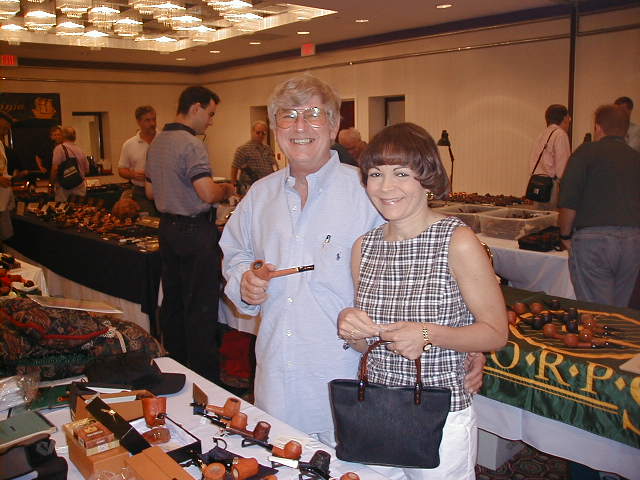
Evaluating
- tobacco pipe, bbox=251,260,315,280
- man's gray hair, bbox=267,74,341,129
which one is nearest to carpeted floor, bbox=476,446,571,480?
tobacco pipe, bbox=251,260,315,280

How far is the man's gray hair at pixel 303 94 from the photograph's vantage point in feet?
5.35

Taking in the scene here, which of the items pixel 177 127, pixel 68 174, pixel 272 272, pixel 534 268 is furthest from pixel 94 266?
pixel 272 272

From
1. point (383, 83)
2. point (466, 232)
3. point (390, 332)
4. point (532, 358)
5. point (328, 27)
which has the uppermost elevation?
point (328, 27)

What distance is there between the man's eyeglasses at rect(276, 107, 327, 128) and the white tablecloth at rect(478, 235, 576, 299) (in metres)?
2.61

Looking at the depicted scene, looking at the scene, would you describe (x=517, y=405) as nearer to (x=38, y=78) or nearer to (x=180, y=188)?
(x=180, y=188)

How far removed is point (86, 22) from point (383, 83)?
14.9ft

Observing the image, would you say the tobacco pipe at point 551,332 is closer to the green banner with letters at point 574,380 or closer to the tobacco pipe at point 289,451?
the green banner with letters at point 574,380

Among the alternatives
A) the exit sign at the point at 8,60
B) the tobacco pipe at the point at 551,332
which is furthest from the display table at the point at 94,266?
the exit sign at the point at 8,60

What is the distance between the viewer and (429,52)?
845cm

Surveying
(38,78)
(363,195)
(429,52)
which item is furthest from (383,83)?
(363,195)

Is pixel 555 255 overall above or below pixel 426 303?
below

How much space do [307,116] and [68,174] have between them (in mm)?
5552

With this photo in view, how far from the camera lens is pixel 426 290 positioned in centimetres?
137

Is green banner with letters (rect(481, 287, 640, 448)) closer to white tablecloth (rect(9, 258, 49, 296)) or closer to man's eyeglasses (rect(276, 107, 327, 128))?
man's eyeglasses (rect(276, 107, 327, 128))
